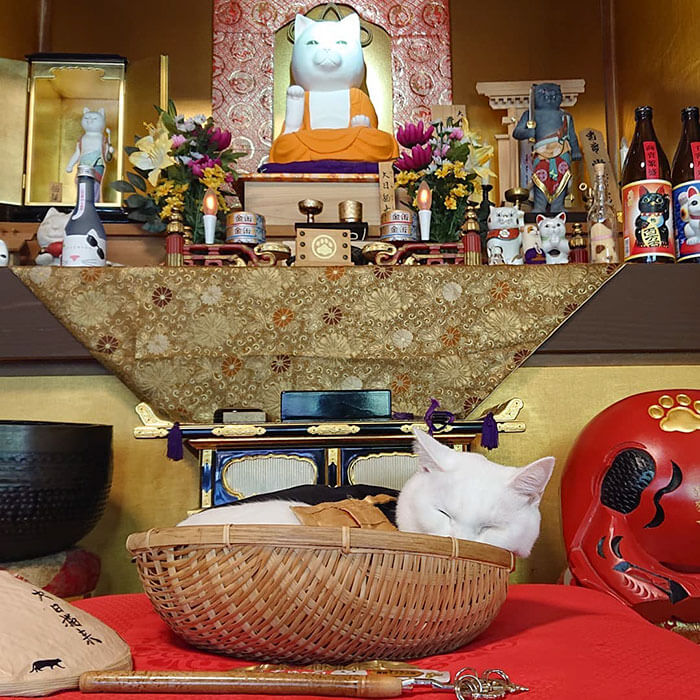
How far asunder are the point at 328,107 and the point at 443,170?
2.61ft

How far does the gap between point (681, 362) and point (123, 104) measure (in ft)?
5.88

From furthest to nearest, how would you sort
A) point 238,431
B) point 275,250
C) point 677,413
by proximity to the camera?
point 275,250, point 238,431, point 677,413

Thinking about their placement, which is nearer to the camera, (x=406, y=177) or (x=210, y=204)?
(x=210, y=204)

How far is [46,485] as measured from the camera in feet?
3.88

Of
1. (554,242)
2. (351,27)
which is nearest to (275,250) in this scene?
(554,242)

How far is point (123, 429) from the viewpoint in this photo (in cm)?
161

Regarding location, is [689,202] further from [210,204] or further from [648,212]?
[210,204]

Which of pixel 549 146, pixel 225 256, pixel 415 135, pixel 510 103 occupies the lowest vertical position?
pixel 225 256

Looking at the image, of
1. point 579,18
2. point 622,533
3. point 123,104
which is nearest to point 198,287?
point 622,533

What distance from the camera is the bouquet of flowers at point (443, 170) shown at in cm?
186

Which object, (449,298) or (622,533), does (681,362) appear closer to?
(449,298)

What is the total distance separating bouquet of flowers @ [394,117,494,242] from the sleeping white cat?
38.8 inches

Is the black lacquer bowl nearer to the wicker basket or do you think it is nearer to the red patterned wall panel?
the wicker basket

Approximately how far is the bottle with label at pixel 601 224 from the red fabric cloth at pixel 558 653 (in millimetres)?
905
